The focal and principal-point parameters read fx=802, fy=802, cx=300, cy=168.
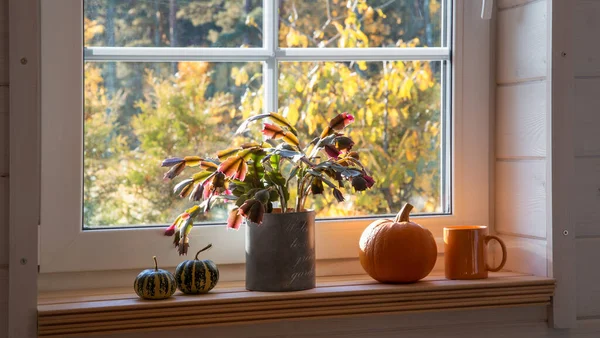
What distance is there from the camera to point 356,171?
4.99ft

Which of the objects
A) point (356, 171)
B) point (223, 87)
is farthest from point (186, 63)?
point (356, 171)

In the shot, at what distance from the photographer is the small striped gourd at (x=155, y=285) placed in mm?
1493

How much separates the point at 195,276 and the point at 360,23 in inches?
27.3

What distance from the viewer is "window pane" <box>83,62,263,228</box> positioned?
166 centimetres

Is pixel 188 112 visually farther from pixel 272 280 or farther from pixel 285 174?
pixel 272 280

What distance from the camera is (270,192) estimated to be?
1.56 metres

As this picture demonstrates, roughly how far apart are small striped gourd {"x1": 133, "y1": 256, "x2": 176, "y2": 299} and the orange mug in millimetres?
597
